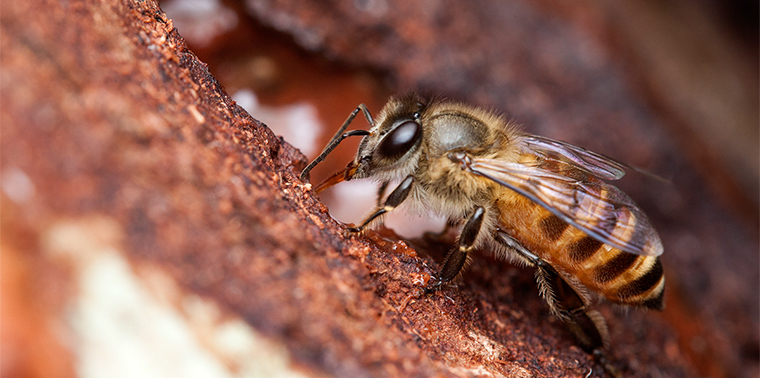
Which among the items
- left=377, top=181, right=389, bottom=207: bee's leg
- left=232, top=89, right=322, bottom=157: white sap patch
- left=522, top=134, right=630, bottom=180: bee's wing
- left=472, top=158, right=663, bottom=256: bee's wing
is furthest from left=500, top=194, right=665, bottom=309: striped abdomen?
left=232, top=89, right=322, bottom=157: white sap patch

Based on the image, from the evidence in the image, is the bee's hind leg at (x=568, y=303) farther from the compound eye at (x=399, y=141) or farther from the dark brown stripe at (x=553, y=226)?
the compound eye at (x=399, y=141)

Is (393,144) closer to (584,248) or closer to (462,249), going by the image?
(462,249)

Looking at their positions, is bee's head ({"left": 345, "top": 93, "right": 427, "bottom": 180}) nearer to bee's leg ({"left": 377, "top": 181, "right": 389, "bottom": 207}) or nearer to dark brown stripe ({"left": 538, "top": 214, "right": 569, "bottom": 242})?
bee's leg ({"left": 377, "top": 181, "right": 389, "bottom": 207})

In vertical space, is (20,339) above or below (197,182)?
below

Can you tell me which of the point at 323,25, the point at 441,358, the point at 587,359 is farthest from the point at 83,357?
the point at 323,25

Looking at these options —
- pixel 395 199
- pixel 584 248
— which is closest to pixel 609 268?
pixel 584 248

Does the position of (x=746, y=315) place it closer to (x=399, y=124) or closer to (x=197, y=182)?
(x=399, y=124)
